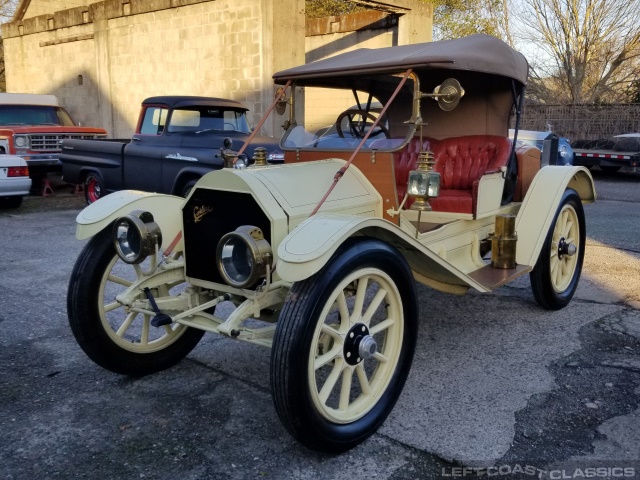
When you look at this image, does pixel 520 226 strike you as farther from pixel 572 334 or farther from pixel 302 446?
pixel 302 446

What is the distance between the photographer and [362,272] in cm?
273

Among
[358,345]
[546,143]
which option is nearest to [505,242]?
[358,345]

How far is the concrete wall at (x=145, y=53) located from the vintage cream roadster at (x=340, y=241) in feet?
22.7

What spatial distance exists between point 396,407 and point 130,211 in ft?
5.85

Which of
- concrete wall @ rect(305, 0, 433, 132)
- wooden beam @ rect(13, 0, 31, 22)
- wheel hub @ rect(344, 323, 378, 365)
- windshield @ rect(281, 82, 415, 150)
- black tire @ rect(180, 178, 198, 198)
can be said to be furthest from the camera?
wooden beam @ rect(13, 0, 31, 22)

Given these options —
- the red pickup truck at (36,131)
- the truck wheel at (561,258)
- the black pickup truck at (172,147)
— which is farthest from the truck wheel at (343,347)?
the red pickup truck at (36,131)

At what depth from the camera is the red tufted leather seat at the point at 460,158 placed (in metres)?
4.53

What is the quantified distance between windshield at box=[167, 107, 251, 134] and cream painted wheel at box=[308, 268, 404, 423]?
6.31 m


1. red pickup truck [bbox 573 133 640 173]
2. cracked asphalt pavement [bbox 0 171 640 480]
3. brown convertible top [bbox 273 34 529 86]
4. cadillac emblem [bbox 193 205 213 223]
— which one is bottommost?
cracked asphalt pavement [bbox 0 171 640 480]

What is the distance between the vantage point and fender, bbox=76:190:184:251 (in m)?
3.27

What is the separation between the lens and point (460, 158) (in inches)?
189

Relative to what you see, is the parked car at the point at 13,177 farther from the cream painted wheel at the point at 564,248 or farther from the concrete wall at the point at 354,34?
the cream painted wheel at the point at 564,248

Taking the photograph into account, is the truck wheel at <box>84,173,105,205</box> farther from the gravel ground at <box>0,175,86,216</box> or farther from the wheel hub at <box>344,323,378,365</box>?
the wheel hub at <box>344,323,378,365</box>

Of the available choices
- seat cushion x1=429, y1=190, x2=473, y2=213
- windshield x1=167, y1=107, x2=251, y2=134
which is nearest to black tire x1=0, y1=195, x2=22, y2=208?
windshield x1=167, y1=107, x2=251, y2=134
